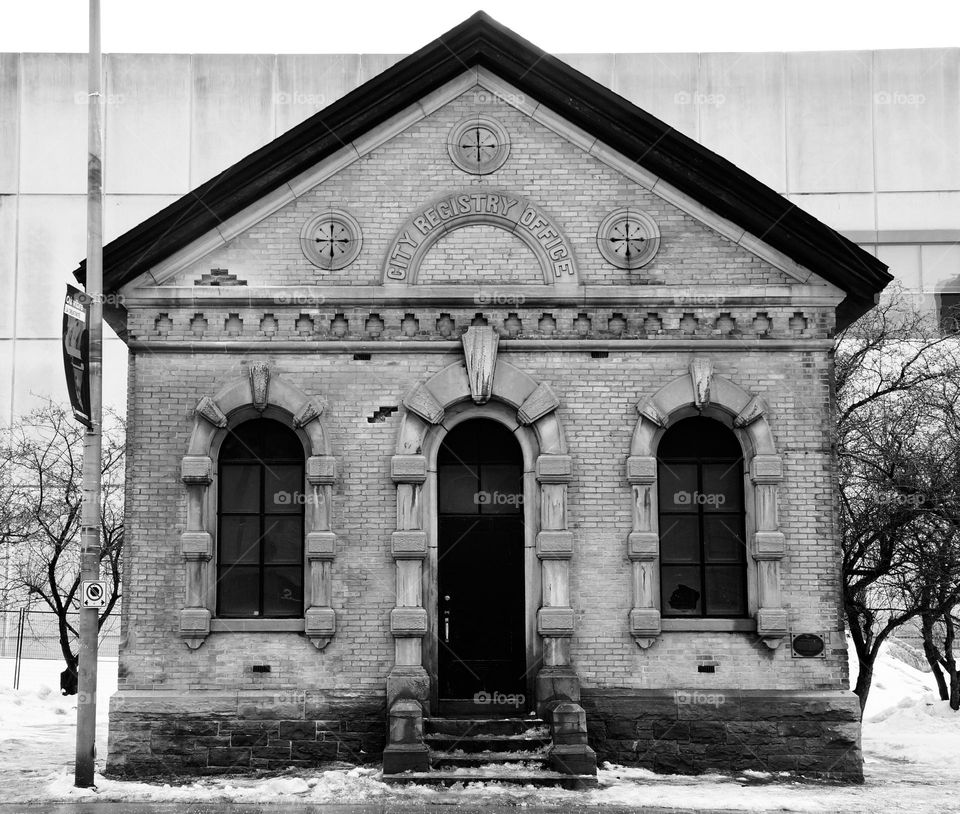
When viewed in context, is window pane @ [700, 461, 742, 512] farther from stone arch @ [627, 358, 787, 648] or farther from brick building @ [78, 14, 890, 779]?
stone arch @ [627, 358, 787, 648]

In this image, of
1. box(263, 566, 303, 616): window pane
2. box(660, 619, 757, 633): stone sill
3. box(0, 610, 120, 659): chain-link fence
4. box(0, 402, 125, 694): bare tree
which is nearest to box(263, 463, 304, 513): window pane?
box(263, 566, 303, 616): window pane

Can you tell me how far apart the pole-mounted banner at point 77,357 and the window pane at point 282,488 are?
7.82 feet

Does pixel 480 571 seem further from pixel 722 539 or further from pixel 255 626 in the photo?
pixel 722 539

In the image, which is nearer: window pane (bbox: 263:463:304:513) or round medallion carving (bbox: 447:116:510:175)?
window pane (bbox: 263:463:304:513)

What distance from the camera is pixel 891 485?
18.2m

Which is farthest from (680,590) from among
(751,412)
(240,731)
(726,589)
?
(240,731)

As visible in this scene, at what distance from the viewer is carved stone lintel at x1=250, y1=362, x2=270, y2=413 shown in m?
14.6

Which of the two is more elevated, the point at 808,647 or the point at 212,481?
the point at 212,481

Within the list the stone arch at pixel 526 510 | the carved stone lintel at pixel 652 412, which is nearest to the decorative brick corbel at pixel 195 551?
the stone arch at pixel 526 510

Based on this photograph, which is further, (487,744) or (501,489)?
(501,489)

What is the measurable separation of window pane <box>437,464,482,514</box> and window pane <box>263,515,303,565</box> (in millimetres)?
1786

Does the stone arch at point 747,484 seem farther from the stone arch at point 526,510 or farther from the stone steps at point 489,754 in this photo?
the stone steps at point 489,754

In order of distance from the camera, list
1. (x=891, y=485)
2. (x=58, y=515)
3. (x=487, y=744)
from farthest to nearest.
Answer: (x=58, y=515) → (x=891, y=485) → (x=487, y=744)

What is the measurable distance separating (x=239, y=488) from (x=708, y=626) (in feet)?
19.4
